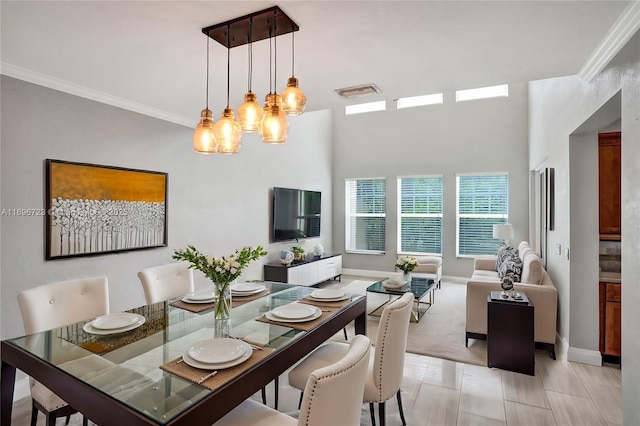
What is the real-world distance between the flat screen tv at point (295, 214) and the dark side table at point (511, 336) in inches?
141

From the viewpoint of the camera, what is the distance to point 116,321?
1.91 m

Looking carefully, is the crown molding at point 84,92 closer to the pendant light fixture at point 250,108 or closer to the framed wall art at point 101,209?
the framed wall art at point 101,209

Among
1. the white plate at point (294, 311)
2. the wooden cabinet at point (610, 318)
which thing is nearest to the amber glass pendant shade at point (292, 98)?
the white plate at point (294, 311)

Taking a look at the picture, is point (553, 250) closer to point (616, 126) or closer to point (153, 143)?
point (616, 126)

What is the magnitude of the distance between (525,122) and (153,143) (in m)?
6.24

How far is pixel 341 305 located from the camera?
2.25m

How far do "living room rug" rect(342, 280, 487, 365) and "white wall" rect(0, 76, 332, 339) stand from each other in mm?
2251

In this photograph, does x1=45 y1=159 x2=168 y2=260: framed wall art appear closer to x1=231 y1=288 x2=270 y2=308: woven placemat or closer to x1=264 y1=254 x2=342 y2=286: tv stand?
x1=231 y1=288 x2=270 y2=308: woven placemat

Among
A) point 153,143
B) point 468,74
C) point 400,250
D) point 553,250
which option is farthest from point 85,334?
point 400,250

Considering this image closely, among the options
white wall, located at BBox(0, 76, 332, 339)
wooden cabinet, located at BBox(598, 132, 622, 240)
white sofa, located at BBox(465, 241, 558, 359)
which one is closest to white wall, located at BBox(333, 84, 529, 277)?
white wall, located at BBox(0, 76, 332, 339)

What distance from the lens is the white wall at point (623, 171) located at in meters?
1.95

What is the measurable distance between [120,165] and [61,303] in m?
1.63

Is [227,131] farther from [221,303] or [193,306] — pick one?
[193,306]

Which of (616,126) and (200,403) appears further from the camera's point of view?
(616,126)
